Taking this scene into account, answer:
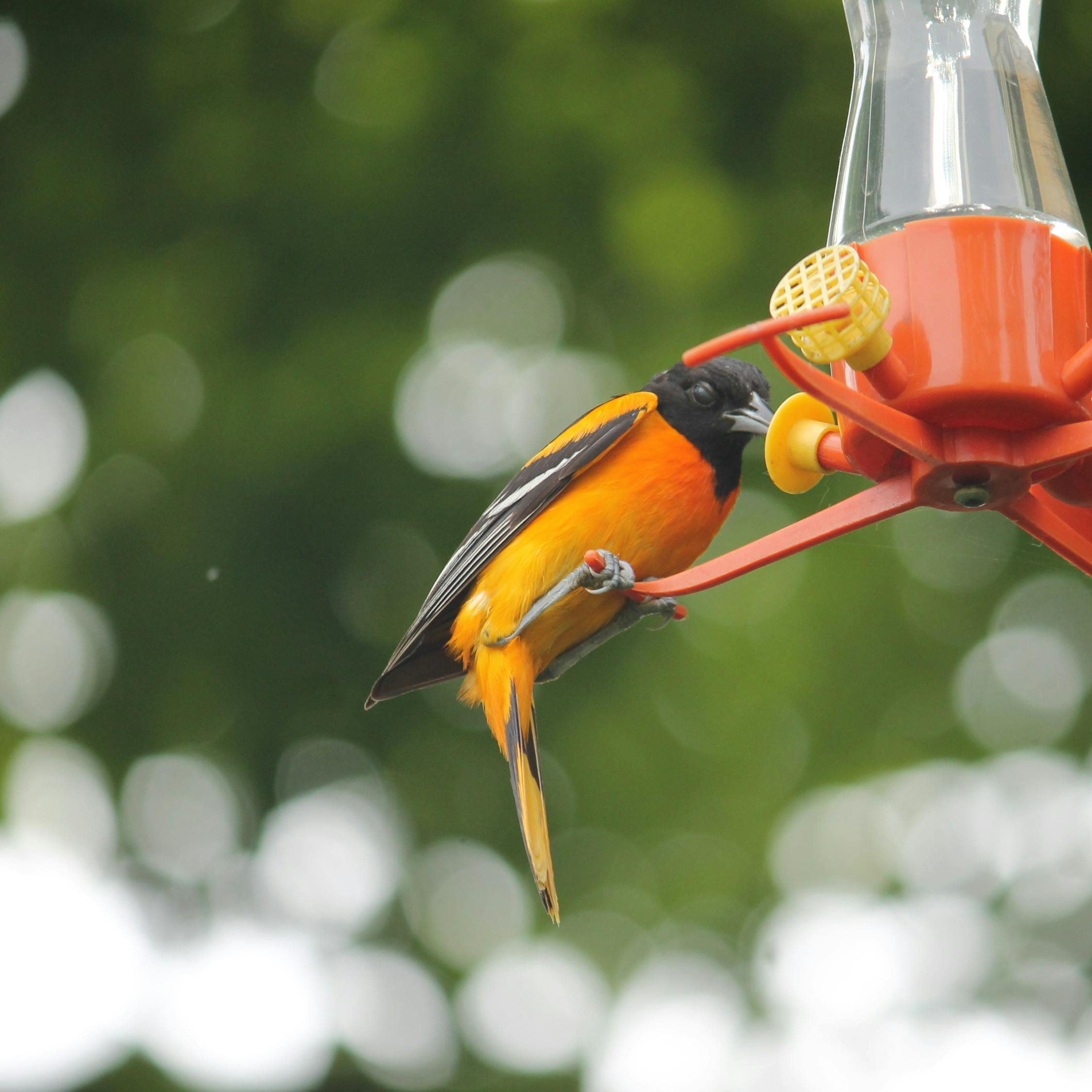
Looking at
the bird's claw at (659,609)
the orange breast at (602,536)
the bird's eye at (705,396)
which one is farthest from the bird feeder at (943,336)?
the bird's eye at (705,396)

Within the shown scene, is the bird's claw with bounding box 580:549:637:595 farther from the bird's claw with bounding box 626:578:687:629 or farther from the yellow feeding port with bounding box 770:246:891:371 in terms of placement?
the yellow feeding port with bounding box 770:246:891:371

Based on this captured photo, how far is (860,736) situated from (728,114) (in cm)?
287

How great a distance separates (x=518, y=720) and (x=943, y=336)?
196 centimetres

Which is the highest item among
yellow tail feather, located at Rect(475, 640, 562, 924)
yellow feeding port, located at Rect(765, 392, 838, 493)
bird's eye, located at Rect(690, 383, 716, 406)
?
yellow feeding port, located at Rect(765, 392, 838, 493)

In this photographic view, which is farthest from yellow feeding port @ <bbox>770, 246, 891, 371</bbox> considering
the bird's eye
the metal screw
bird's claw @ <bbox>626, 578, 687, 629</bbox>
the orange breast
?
the bird's eye

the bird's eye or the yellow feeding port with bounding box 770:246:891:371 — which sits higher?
the yellow feeding port with bounding box 770:246:891:371

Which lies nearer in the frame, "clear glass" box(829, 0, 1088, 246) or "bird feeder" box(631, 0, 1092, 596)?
"bird feeder" box(631, 0, 1092, 596)

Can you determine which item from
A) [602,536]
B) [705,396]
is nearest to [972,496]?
[602,536]

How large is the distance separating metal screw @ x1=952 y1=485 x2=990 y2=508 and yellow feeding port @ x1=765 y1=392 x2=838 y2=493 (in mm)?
317

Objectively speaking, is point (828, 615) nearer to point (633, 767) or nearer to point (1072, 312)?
point (633, 767)

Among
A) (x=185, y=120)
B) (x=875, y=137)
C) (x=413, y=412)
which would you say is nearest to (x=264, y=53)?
(x=185, y=120)

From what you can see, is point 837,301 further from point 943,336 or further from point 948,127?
point 948,127

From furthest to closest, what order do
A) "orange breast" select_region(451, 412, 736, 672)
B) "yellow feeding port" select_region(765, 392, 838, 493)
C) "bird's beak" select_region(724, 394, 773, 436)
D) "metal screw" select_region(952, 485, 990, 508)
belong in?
1. "bird's beak" select_region(724, 394, 773, 436)
2. "orange breast" select_region(451, 412, 736, 672)
3. "yellow feeding port" select_region(765, 392, 838, 493)
4. "metal screw" select_region(952, 485, 990, 508)

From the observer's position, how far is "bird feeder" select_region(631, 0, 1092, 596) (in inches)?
86.1
